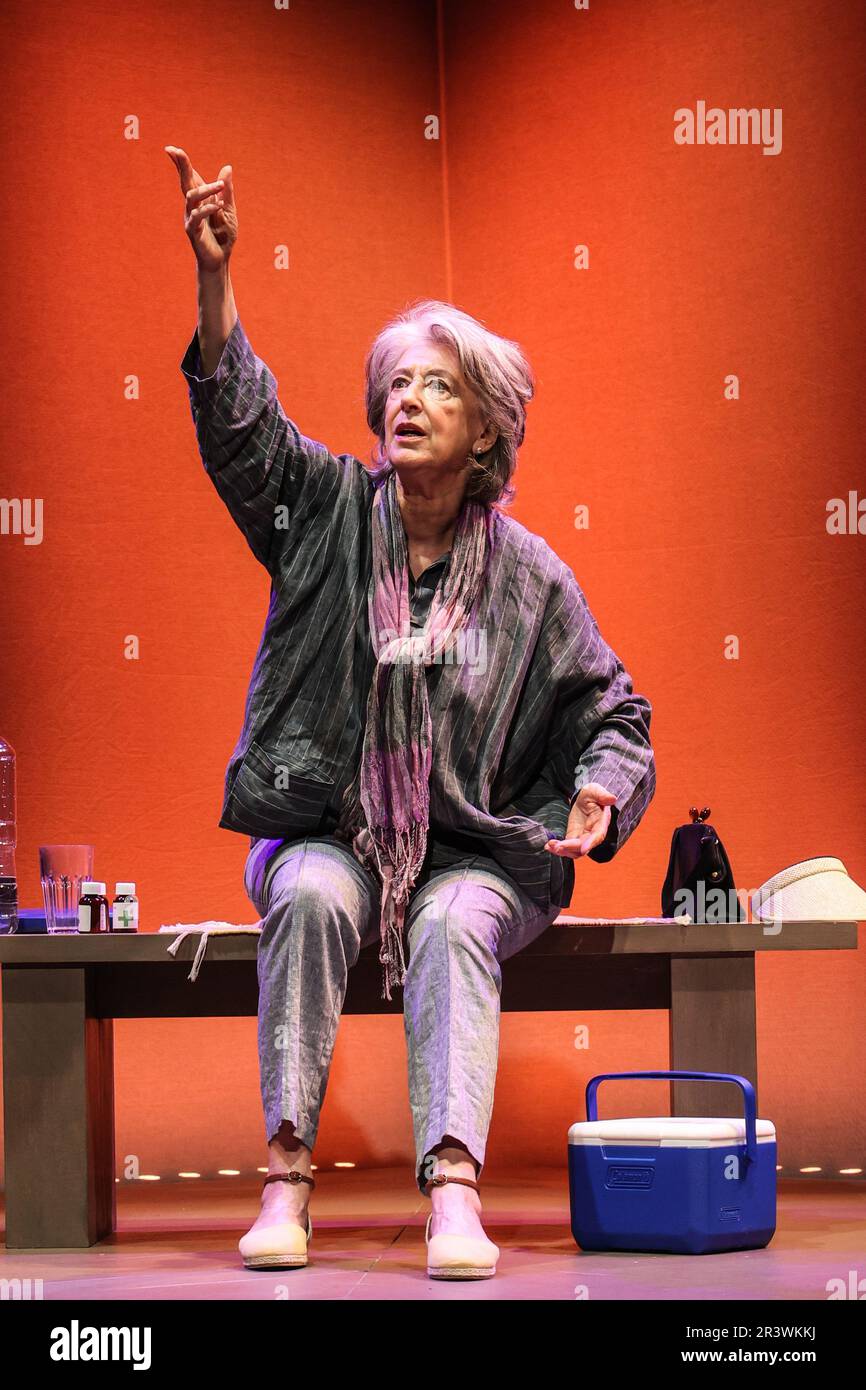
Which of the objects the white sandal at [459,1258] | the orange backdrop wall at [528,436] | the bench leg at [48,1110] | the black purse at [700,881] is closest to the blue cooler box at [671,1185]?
the white sandal at [459,1258]

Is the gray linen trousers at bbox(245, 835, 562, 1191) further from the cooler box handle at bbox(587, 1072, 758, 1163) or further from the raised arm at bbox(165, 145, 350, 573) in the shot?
the raised arm at bbox(165, 145, 350, 573)

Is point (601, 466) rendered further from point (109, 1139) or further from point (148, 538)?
point (109, 1139)

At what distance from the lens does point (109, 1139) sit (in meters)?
2.80

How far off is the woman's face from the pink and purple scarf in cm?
10

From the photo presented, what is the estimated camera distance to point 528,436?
3947 millimetres

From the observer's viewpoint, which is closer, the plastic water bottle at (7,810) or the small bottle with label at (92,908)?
the small bottle with label at (92,908)

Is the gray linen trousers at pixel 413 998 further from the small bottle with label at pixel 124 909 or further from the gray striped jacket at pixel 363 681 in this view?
the small bottle with label at pixel 124 909

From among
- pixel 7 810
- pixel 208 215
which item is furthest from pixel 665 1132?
pixel 7 810

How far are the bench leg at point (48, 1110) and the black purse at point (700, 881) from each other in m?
0.95

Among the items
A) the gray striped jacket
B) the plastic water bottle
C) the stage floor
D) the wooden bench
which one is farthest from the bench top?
the plastic water bottle

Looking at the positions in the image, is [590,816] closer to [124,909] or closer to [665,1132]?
[665,1132]

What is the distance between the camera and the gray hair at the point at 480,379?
8.77 ft

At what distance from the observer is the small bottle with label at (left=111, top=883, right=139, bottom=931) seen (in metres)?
2.76

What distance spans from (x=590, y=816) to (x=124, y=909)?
2.52ft
